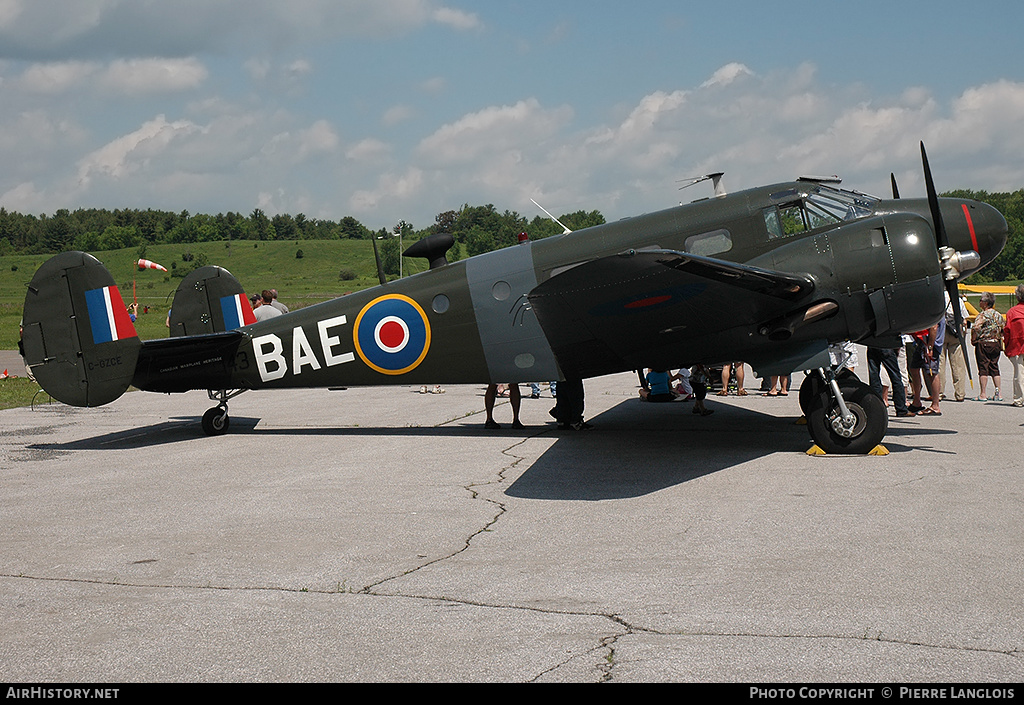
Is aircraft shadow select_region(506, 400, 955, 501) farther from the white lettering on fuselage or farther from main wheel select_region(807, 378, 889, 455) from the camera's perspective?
the white lettering on fuselage

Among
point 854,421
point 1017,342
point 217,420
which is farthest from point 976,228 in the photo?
point 217,420

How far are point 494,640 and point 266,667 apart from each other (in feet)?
3.54

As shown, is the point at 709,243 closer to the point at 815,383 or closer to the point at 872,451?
the point at 815,383

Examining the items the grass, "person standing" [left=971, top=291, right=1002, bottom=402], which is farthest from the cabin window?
the grass

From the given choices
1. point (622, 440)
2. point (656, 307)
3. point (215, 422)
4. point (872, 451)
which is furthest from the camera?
point (215, 422)

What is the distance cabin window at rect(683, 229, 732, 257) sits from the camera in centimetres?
1003

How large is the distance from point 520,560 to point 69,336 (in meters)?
8.73

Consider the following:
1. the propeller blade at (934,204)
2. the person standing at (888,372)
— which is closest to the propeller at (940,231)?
the propeller blade at (934,204)

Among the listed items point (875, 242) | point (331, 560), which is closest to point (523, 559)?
point (331, 560)

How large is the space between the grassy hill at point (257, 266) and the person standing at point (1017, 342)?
280ft

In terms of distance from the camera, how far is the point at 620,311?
8.83 m
